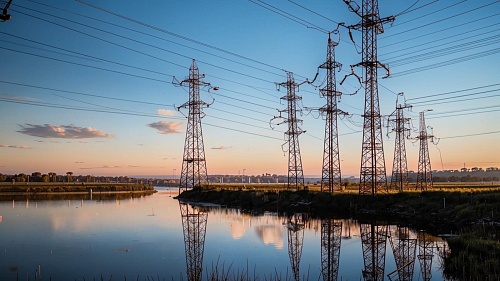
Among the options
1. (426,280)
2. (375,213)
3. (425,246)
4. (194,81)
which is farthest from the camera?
(194,81)

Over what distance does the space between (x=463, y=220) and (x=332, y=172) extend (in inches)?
779

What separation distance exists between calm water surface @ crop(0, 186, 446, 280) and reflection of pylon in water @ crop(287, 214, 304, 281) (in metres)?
0.06

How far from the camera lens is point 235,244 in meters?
26.0

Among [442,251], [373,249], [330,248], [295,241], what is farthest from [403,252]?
[295,241]

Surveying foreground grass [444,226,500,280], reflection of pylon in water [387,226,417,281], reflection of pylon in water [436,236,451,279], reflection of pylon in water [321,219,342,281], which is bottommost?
reflection of pylon in water [321,219,342,281]

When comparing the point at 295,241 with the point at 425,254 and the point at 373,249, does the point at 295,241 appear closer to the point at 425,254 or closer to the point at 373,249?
the point at 373,249

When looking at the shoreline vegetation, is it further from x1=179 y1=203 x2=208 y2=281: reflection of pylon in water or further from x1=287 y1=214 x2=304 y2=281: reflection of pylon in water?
x1=179 y1=203 x2=208 y2=281: reflection of pylon in water

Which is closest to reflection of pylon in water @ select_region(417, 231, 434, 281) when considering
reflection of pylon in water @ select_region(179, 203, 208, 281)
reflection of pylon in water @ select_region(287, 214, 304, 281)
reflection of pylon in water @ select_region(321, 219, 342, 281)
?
reflection of pylon in water @ select_region(321, 219, 342, 281)

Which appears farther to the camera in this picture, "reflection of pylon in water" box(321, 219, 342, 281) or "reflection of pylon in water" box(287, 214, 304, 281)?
"reflection of pylon in water" box(287, 214, 304, 281)

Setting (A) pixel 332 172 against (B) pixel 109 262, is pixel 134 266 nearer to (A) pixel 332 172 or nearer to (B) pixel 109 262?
(B) pixel 109 262

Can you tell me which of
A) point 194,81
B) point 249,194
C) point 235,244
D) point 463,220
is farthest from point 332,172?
point 235,244

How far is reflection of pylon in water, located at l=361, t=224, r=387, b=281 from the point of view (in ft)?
60.8

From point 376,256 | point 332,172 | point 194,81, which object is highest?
point 194,81

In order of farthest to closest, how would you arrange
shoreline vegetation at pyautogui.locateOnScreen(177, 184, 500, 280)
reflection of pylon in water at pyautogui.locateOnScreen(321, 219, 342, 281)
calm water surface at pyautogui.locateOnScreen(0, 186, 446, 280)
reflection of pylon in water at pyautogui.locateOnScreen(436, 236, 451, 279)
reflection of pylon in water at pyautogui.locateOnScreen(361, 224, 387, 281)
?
reflection of pylon in water at pyautogui.locateOnScreen(436, 236, 451, 279) → reflection of pylon in water at pyautogui.locateOnScreen(321, 219, 342, 281) → reflection of pylon in water at pyautogui.locateOnScreen(361, 224, 387, 281) → shoreline vegetation at pyautogui.locateOnScreen(177, 184, 500, 280) → calm water surface at pyautogui.locateOnScreen(0, 186, 446, 280)
